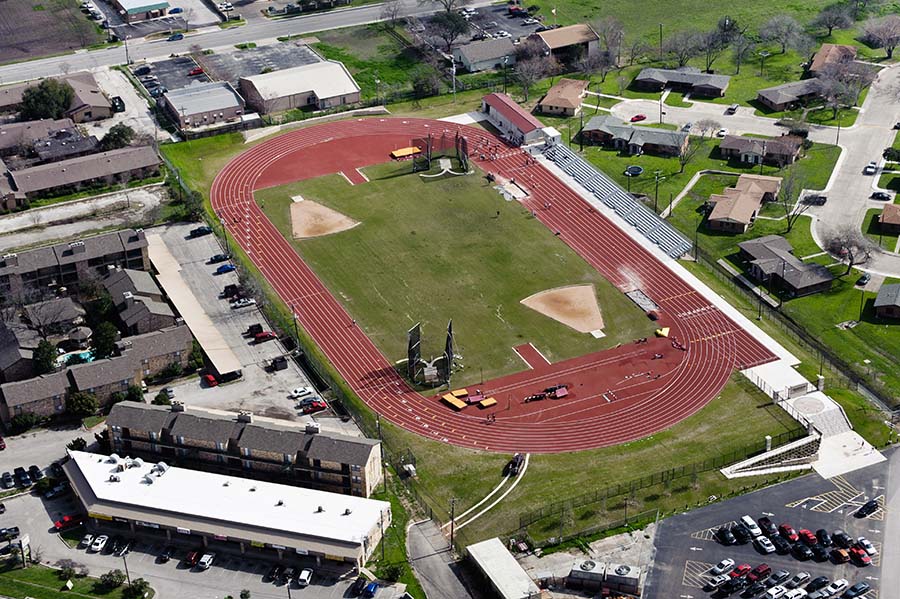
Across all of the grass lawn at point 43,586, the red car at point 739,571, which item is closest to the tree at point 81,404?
the grass lawn at point 43,586

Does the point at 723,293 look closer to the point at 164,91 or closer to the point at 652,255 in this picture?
the point at 652,255

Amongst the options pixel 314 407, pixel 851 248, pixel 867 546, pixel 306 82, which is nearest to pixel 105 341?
pixel 314 407

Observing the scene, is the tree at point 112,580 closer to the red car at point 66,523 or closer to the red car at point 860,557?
the red car at point 66,523

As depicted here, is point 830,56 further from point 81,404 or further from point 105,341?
point 81,404

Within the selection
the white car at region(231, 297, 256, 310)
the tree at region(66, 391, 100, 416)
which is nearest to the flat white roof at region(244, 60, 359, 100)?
the white car at region(231, 297, 256, 310)

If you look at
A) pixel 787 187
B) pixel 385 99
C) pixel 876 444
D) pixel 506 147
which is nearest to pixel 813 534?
pixel 876 444
